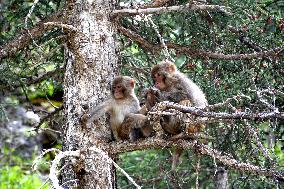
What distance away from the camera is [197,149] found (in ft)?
19.4

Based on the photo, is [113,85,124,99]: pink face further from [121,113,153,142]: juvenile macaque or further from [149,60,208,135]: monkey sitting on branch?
[149,60,208,135]: monkey sitting on branch

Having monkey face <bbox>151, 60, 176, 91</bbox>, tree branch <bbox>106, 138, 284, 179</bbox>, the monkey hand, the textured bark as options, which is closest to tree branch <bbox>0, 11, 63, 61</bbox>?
the monkey hand

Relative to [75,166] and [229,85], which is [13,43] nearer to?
[75,166]

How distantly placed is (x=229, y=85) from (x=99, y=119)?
1.61m

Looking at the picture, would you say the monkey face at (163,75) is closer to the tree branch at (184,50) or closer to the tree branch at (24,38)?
the tree branch at (184,50)

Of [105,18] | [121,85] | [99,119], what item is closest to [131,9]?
[105,18]

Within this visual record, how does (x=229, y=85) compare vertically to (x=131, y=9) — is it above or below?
below

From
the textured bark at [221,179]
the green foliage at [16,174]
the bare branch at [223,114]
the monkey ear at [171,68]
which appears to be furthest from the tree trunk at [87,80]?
the green foliage at [16,174]

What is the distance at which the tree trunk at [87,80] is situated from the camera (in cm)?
648

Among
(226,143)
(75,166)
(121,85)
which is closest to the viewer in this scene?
(75,166)

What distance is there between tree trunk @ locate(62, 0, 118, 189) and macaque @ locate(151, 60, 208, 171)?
58 centimetres

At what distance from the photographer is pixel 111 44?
6945mm

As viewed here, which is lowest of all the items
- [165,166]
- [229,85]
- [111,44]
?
[165,166]

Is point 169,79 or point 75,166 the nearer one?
point 75,166
